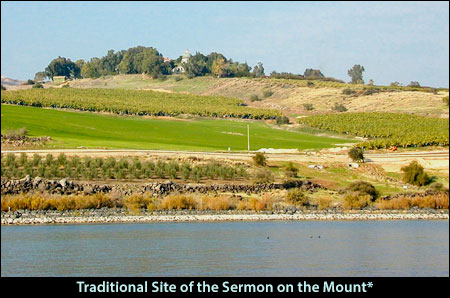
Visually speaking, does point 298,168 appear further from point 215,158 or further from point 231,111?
point 231,111

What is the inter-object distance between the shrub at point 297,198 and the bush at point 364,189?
11.7ft

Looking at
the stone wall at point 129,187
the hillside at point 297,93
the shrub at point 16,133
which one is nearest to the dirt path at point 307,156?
the shrub at point 16,133

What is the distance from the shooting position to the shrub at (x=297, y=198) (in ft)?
153

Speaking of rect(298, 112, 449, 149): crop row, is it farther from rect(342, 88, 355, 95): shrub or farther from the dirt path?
rect(342, 88, 355, 95): shrub

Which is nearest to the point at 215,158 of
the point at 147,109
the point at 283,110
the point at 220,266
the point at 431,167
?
the point at 431,167

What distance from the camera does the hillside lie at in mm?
105812

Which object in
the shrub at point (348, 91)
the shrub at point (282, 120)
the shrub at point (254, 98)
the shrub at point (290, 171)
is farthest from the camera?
the shrub at point (254, 98)

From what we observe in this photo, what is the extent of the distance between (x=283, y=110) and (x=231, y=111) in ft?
27.6

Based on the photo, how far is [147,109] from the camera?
10106 centimetres

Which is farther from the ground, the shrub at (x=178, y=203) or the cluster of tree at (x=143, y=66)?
the cluster of tree at (x=143, y=66)

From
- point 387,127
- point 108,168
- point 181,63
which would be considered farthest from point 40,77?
point 108,168

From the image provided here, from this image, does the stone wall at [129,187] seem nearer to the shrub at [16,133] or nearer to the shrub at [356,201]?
the shrub at [356,201]

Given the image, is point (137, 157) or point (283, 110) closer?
point (137, 157)

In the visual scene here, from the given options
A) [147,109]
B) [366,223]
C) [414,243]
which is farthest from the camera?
[147,109]
